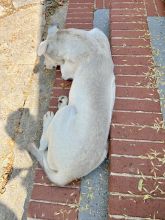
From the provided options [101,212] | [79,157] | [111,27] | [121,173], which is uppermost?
[111,27]

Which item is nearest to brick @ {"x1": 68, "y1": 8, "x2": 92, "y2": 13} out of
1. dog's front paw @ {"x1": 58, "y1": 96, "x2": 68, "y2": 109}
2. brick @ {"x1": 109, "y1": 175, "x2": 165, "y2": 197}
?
dog's front paw @ {"x1": 58, "y1": 96, "x2": 68, "y2": 109}

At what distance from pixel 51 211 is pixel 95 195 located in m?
0.39

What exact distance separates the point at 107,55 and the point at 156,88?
58 centimetres

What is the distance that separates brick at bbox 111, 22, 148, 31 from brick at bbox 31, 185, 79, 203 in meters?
2.08

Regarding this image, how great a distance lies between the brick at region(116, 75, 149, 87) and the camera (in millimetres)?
3889

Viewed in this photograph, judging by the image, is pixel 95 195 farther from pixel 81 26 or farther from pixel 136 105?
pixel 81 26

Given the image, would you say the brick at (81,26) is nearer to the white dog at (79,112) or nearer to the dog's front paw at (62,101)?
the white dog at (79,112)

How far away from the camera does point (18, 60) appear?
191 inches

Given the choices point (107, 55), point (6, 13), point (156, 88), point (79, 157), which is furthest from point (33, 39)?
point (79, 157)

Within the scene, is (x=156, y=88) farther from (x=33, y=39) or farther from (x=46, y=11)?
(x=46, y=11)

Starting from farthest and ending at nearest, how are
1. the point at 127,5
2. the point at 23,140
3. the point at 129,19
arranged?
the point at 127,5
the point at 129,19
the point at 23,140

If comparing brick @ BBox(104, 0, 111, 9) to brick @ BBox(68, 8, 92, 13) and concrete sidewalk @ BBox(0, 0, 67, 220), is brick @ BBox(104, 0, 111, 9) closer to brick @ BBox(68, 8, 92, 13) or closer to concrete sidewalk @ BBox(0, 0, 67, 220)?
brick @ BBox(68, 8, 92, 13)

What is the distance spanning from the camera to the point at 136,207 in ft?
10.0

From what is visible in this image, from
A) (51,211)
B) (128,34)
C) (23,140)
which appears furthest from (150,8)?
(51,211)
